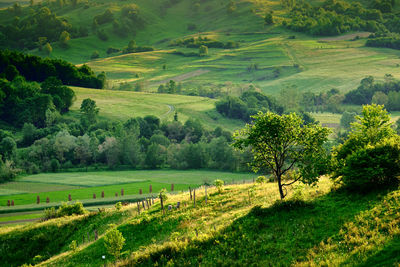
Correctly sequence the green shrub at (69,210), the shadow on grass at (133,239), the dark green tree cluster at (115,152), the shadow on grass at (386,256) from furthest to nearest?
1. the dark green tree cluster at (115,152)
2. the green shrub at (69,210)
3. the shadow on grass at (133,239)
4. the shadow on grass at (386,256)

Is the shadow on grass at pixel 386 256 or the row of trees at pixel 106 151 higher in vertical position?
the shadow on grass at pixel 386 256

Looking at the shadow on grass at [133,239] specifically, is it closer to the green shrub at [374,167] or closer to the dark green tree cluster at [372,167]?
the dark green tree cluster at [372,167]

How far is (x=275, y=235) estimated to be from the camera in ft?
110

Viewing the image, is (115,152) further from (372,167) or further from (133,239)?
(372,167)

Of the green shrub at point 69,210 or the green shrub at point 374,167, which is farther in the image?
the green shrub at point 69,210

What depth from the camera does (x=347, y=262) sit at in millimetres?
26844

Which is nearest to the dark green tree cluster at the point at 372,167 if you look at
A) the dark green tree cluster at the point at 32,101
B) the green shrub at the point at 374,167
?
the green shrub at the point at 374,167

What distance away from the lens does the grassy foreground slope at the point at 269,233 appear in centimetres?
2902

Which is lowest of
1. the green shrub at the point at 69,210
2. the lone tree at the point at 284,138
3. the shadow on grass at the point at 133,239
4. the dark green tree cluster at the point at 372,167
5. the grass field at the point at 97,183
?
the grass field at the point at 97,183

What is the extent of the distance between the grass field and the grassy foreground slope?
5677 cm

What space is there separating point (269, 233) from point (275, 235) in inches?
34.2

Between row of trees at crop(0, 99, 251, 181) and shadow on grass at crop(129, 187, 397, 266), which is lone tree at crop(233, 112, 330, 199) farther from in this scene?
row of trees at crop(0, 99, 251, 181)

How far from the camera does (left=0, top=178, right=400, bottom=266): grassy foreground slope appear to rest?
29.0 meters

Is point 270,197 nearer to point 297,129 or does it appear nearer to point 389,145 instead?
point 297,129
